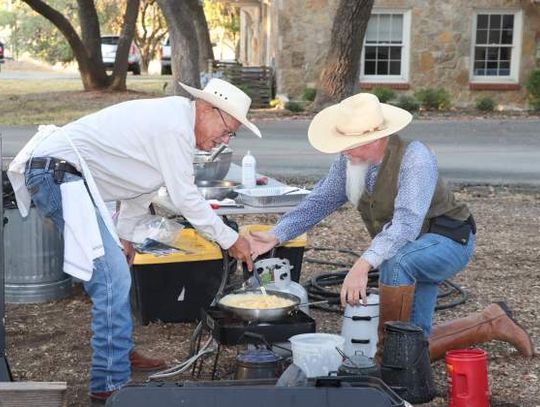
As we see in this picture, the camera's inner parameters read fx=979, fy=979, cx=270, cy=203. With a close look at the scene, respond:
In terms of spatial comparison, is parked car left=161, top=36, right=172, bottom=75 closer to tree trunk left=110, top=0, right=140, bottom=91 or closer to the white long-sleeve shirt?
tree trunk left=110, top=0, right=140, bottom=91

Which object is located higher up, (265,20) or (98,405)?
(265,20)

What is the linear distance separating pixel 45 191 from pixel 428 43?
18.5 meters

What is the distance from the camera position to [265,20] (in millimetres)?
25656

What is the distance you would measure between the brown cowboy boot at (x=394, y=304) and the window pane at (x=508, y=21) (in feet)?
62.3

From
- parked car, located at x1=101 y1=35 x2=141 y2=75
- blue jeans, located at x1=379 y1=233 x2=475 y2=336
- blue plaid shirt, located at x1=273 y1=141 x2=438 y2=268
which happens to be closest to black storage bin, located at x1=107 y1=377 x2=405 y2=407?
blue plaid shirt, located at x1=273 y1=141 x2=438 y2=268

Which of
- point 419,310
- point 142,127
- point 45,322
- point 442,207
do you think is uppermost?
point 142,127

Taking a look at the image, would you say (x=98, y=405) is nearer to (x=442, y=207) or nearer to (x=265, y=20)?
(x=442, y=207)

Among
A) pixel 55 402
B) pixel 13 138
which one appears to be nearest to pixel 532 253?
pixel 55 402

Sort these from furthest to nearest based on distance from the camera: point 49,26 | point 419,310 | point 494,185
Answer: point 49,26
point 494,185
point 419,310

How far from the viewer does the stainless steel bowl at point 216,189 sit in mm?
5719

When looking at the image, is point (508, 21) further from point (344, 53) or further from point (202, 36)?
point (202, 36)

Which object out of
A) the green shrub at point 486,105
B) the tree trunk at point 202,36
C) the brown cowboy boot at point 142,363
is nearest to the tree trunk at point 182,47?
the tree trunk at point 202,36

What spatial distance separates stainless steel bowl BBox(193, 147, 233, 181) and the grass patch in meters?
11.5

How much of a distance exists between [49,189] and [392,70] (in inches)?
725
